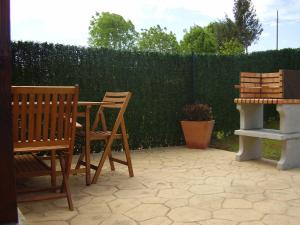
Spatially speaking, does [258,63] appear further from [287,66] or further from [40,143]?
[40,143]

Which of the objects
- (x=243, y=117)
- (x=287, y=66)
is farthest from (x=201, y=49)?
(x=243, y=117)

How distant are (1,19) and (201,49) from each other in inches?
1230

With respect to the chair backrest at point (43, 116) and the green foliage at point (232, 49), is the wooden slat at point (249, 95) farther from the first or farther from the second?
the green foliage at point (232, 49)

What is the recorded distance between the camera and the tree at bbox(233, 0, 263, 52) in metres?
38.4

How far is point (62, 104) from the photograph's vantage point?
3.52 meters

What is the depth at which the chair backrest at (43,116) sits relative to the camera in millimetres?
3346

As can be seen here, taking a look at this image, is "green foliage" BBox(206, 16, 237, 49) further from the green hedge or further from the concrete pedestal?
the concrete pedestal

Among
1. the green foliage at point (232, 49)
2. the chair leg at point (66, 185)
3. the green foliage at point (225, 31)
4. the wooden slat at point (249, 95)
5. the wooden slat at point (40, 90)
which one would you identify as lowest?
the chair leg at point (66, 185)

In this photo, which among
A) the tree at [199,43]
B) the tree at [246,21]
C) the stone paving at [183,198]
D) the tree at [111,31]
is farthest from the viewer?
the tree at [111,31]

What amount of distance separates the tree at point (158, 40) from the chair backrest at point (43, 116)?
32.1 meters

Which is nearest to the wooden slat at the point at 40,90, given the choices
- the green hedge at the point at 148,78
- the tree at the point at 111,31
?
the green hedge at the point at 148,78

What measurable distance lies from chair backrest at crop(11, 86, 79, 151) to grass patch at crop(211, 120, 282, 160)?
4042 mm

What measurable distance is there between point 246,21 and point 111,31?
1818 cm

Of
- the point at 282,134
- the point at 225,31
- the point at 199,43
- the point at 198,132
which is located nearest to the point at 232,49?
the point at 198,132
